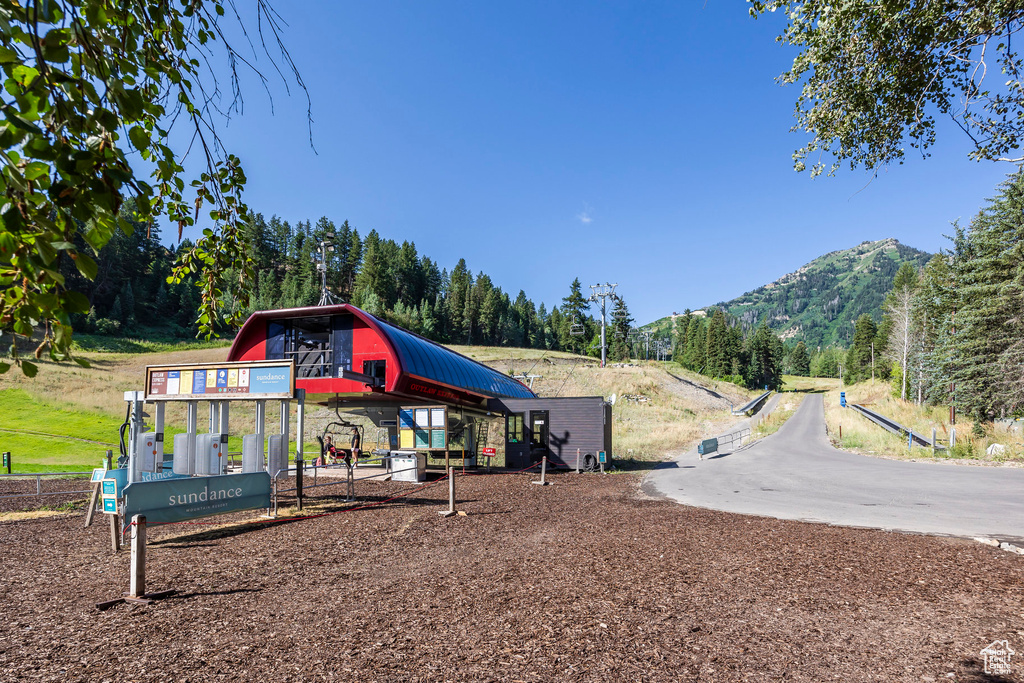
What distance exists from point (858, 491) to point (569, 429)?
35.8ft

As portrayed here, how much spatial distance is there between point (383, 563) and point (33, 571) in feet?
17.9

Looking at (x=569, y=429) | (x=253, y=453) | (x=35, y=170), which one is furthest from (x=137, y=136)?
(x=569, y=429)

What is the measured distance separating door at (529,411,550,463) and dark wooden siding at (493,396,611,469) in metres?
0.14

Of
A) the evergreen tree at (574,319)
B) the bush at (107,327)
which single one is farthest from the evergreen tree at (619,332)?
the bush at (107,327)

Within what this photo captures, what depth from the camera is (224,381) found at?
15969 millimetres

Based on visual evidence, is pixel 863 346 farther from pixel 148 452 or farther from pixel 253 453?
pixel 148 452

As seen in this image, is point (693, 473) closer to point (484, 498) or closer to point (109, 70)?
point (484, 498)

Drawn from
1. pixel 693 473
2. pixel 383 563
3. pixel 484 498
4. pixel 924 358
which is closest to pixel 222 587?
pixel 383 563

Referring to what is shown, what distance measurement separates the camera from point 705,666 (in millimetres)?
5043

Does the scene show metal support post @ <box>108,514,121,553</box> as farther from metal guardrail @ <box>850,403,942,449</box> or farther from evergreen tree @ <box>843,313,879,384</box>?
evergreen tree @ <box>843,313,879,384</box>

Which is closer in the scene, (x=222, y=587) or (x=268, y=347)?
(x=222, y=587)

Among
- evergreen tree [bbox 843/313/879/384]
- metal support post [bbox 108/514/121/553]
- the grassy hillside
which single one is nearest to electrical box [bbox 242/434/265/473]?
metal support post [bbox 108/514/121/553]

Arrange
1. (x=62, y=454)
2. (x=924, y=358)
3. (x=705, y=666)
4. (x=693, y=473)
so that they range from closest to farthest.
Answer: (x=705, y=666) → (x=693, y=473) → (x=62, y=454) → (x=924, y=358)

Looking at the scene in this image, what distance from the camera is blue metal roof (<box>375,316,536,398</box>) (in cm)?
2284
